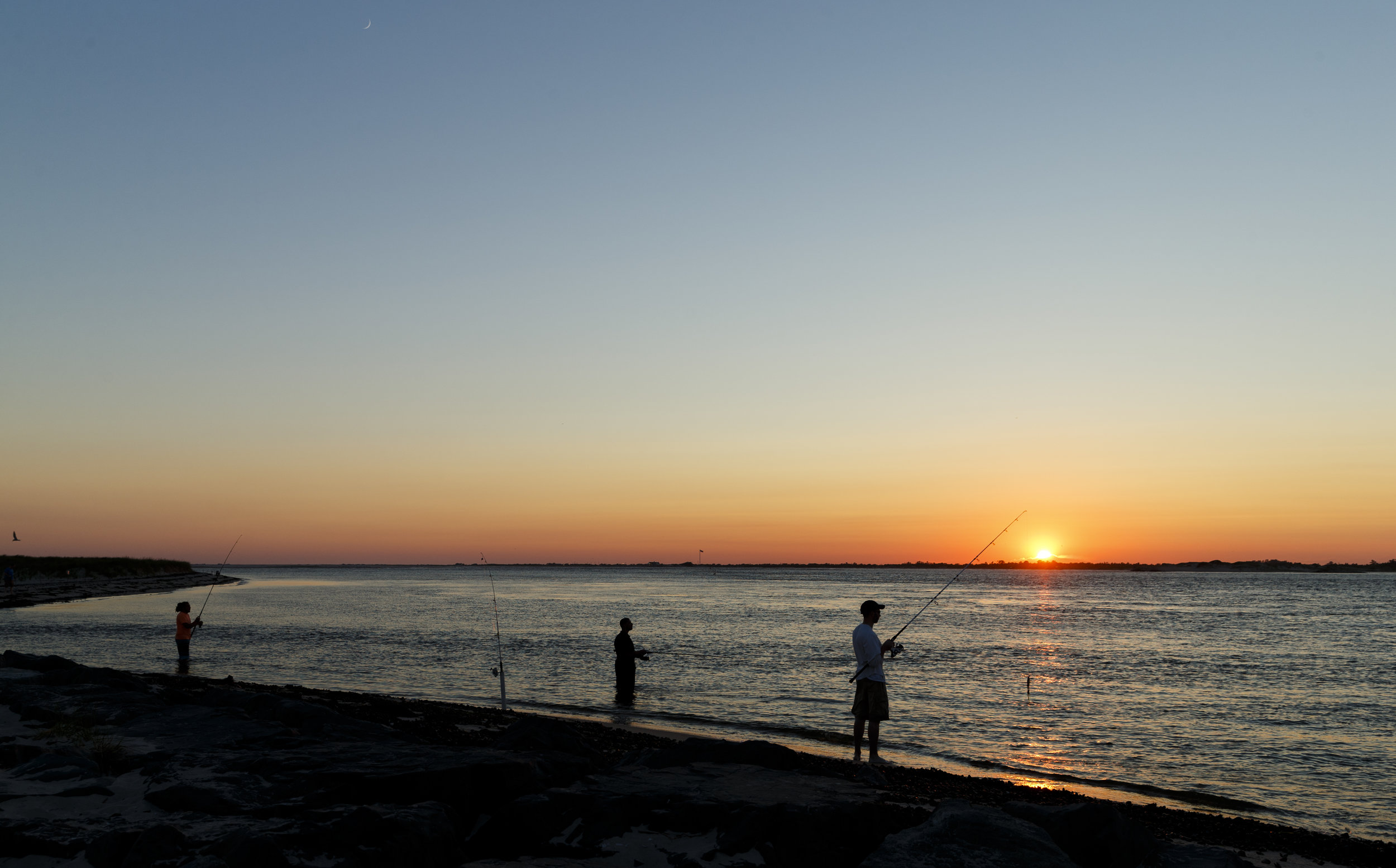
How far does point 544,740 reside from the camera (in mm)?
9719

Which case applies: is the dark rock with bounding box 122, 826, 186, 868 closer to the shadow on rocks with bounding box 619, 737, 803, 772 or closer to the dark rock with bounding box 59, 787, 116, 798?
the dark rock with bounding box 59, 787, 116, 798

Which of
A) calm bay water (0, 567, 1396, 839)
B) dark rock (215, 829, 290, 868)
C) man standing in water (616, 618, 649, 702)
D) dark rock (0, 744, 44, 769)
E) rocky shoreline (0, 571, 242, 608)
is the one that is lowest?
rocky shoreline (0, 571, 242, 608)

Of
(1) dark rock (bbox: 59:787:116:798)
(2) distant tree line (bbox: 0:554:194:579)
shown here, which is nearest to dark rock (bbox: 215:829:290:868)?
(1) dark rock (bbox: 59:787:116:798)

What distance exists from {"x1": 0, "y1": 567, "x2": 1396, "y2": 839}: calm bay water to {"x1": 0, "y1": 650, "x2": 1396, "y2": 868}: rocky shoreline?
11.3 feet

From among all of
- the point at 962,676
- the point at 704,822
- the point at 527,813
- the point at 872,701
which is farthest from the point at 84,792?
the point at 962,676

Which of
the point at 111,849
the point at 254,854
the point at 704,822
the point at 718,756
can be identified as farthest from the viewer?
the point at 718,756

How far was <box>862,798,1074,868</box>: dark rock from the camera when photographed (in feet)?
18.5

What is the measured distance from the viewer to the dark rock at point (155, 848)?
553 cm

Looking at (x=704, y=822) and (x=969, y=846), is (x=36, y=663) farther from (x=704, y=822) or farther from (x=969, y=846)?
(x=969, y=846)

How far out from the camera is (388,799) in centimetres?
702

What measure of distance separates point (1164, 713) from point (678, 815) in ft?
47.8

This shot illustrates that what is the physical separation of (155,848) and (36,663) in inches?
544

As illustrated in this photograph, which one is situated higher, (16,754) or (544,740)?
(16,754)

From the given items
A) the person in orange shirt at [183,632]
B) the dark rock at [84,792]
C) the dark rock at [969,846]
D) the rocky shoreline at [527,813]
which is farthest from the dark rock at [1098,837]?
the person in orange shirt at [183,632]
